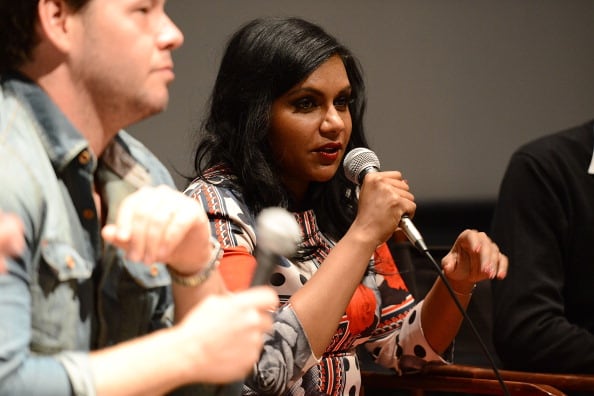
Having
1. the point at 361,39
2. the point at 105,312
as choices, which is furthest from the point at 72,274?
the point at 361,39

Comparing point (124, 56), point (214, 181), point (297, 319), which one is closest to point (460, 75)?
point (214, 181)

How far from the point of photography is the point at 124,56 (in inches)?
40.1

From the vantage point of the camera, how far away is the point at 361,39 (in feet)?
8.94

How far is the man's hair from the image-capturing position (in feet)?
3.25

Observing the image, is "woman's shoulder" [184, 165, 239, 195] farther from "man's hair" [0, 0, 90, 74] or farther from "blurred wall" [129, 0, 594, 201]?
"blurred wall" [129, 0, 594, 201]

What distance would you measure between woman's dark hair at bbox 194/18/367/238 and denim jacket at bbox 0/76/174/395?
0.61m

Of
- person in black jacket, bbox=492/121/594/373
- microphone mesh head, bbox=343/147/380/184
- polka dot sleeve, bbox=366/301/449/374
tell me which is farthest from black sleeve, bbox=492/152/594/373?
microphone mesh head, bbox=343/147/380/184

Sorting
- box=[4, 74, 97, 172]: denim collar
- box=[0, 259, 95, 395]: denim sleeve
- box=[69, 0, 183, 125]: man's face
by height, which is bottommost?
box=[0, 259, 95, 395]: denim sleeve

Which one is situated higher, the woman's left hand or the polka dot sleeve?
the woman's left hand

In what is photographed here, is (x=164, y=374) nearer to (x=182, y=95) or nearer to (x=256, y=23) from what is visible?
(x=256, y=23)

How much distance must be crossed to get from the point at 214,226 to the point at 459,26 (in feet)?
→ 4.60

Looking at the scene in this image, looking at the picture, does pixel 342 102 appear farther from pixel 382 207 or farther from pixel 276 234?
pixel 276 234

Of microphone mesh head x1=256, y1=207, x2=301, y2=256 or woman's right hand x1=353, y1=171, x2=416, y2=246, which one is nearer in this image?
microphone mesh head x1=256, y1=207, x2=301, y2=256

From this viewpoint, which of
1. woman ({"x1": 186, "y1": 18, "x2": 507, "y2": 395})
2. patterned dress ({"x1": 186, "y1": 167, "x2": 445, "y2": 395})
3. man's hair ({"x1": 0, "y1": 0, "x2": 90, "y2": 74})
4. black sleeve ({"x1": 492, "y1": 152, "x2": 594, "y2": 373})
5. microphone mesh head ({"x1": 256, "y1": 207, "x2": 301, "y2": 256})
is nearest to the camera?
microphone mesh head ({"x1": 256, "y1": 207, "x2": 301, "y2": 256})
